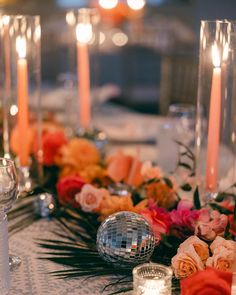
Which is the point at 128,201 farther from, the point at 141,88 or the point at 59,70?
the point at 141,88

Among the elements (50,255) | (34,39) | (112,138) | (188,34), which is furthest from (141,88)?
(50,255)

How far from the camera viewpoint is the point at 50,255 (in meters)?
1.16

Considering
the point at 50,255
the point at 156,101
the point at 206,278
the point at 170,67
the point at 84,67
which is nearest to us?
the point at 206,278

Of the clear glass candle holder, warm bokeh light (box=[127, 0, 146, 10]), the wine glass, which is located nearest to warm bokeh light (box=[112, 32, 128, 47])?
warm bokeh light (box=[127, 0, 146, 10])

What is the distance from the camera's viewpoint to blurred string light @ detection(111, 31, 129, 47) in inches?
194

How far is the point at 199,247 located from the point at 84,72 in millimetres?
942

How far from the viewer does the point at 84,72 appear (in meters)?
1.87

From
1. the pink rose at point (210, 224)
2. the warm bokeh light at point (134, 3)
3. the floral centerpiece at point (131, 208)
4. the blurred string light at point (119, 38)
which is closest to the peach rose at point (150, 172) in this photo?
the floral centerpiece at point (131, 208)

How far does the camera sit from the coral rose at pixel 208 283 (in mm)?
Answer: 895

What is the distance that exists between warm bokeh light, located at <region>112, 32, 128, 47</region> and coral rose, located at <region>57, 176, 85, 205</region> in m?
3.60

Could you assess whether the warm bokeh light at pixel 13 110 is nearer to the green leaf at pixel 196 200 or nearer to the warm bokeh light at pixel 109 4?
the green leaf at pixel 196 200

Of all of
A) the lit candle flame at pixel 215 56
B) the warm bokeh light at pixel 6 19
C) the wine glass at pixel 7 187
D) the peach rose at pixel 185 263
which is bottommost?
the peach rose at pixel 185 263

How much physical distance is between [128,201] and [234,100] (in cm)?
33

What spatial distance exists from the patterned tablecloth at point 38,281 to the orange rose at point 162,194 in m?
0.25
